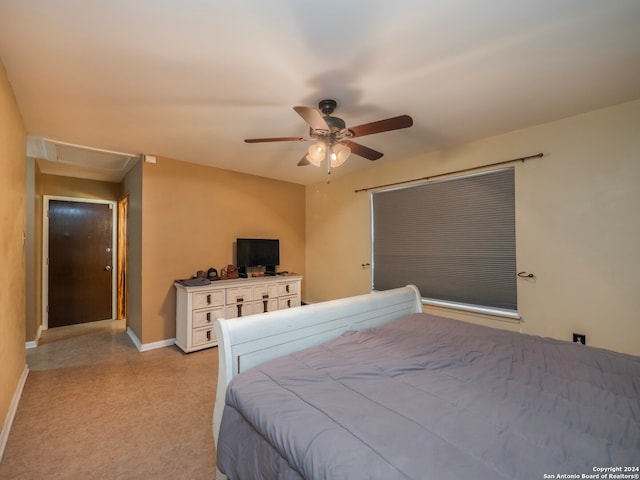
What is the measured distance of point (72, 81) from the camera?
6.37 feet

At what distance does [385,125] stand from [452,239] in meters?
1.91

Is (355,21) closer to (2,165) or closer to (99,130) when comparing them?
(2,165)

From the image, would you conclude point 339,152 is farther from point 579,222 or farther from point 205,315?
point 205,315

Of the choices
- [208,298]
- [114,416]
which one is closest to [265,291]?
[208,298]

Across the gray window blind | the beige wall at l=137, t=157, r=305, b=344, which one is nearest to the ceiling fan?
the gray window blind

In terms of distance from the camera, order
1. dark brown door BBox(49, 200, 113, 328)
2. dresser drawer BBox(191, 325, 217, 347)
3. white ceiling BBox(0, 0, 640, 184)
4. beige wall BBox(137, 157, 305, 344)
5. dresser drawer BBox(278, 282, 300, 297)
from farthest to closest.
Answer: dark brown door BBox(49, 200, 113, 328), dresser drawer BBox(278, 282, 300, 297), beige wall BBox(137, 157, 305, 344), dresser drawer BBox(191, 325, 217, 347), white ceiling BBox(0, 0, 640, 184)

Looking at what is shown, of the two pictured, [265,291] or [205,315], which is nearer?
[205,315]

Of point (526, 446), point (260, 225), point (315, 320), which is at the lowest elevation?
point (526, 446)

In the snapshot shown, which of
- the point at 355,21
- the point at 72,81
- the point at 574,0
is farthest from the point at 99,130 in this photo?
the point at 574,0

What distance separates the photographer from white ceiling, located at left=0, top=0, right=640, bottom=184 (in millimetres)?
1392

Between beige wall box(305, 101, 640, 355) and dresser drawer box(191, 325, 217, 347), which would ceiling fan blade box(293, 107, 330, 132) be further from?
dresser drawer box(191, 325, 217, 347)

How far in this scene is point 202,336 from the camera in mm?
3393

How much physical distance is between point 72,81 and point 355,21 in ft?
6.41

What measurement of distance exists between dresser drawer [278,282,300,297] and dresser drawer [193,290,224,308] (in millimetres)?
871
